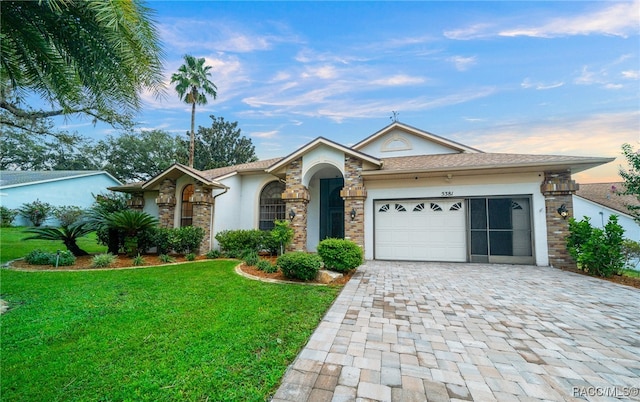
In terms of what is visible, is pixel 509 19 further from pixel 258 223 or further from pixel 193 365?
pixel 258 223

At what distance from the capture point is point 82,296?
16.9ft

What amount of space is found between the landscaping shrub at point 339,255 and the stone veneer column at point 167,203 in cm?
851

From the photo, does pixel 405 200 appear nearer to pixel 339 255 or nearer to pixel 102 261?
pixel 339 255

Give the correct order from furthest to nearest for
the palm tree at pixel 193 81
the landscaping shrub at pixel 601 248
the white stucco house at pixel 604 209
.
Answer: the palm tree at pixel 193 81
the white stucco house at pixel 604 209
the landscaping shrub at pixel 601 248

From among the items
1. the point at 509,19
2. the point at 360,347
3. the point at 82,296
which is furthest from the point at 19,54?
the point at 509,19

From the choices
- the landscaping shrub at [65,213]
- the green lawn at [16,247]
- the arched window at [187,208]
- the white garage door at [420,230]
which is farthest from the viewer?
the landscaping shrub at [65,213]

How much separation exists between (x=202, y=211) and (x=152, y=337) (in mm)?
8320

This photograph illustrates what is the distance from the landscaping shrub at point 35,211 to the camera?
18141 millimetres

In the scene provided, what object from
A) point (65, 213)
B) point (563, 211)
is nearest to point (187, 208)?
point (65, 213)

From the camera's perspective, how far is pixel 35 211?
18172 millimetres

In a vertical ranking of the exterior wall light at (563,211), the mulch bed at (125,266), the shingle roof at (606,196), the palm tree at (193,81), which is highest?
the palm tree at (193,81)

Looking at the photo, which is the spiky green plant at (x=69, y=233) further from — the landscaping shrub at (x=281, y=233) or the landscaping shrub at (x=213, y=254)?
the landscaping shrub at (x=281, y=233)

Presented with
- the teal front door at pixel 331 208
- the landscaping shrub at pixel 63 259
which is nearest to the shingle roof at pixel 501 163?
the teal front door at pixel 331 208

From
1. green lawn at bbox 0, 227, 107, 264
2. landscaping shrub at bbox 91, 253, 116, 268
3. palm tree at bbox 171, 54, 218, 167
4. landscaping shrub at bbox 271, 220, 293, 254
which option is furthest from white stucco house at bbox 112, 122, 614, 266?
palm tree at bbox 171, 54, 218, 167
